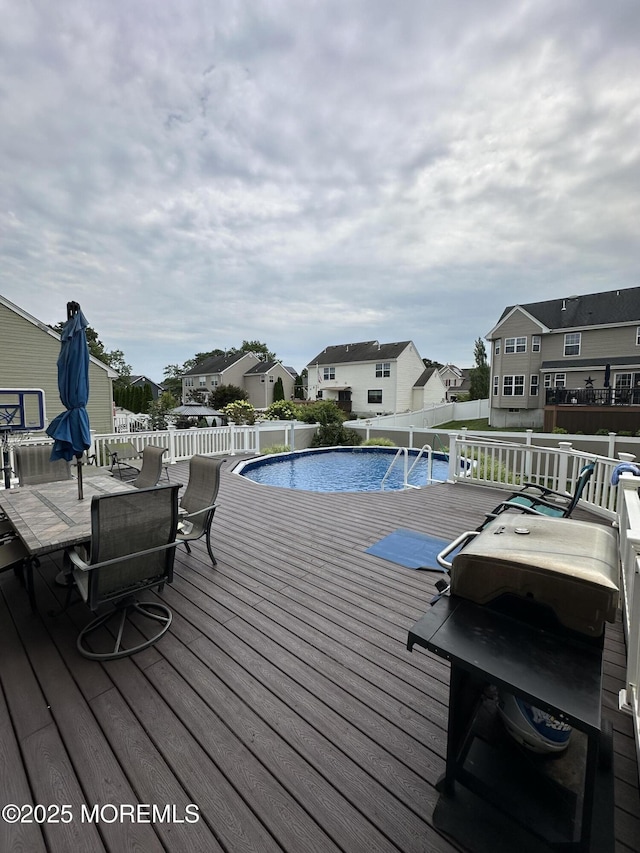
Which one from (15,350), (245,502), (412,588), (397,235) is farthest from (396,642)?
(15,350)

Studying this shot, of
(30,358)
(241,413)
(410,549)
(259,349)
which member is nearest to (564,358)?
(241,413)

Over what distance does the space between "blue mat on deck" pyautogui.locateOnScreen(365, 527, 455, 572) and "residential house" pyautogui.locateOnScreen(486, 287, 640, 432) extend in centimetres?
1603

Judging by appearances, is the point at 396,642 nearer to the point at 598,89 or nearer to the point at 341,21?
the point at 341,21

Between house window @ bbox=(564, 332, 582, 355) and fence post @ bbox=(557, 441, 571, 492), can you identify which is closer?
fence post @ bbox=(557, 441, 571, 492)

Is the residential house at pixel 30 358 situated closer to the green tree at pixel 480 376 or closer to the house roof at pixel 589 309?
the house roof at pixel 589 309

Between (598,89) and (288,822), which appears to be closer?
(288,822)

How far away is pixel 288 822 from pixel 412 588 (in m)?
2.01

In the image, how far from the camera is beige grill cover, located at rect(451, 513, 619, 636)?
3.99 feet

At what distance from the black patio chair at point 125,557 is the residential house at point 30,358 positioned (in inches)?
493

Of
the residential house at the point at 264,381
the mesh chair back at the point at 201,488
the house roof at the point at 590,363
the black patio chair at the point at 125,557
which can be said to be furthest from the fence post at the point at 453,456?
the residential house at the point at 264,381

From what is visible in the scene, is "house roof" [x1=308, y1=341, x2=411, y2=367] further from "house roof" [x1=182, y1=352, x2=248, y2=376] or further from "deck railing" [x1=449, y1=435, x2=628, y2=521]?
"deck railing" [x1=449, y1=435, x2=628, y2=521]

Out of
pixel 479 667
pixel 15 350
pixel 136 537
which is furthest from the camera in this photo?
pixel 15 350

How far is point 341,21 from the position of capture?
5.58m

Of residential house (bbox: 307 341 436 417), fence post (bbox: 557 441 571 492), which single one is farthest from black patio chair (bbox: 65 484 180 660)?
residential house (bbox: 307 341 436 417)
